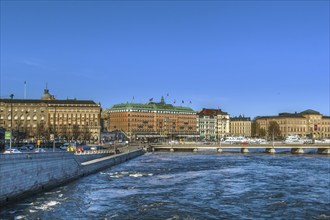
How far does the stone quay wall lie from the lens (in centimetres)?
4416

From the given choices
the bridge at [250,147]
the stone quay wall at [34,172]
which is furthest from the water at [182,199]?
the bridge at [250,147]

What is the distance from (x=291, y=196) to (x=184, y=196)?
40.8 feet

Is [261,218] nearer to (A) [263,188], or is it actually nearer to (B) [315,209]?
(B) [315,209]

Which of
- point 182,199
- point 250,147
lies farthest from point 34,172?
point 250,147

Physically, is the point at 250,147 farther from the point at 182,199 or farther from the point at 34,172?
the point at 34,172

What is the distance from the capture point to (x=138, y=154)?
152 meters

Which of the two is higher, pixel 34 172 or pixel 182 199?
pixel 34 172

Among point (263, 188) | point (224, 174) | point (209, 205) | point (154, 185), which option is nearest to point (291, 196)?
point (263, 188)

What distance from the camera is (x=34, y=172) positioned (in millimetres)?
52219

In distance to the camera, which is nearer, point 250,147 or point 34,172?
point 34,172

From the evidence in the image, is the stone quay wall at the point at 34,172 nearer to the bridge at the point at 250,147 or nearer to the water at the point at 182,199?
the water at the point at 182,199

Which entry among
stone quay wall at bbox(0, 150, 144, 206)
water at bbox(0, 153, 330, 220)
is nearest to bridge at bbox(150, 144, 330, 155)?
water at bbox(0, 153, 330, 220)

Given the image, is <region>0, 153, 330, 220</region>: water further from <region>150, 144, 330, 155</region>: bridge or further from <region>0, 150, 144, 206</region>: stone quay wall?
<region>150, 144, 330, 155</region>: bridge

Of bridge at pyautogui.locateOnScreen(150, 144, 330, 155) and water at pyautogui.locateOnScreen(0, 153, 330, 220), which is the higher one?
bridge at pyautogui.locateOnScreen(150, 144, 330, 155)
